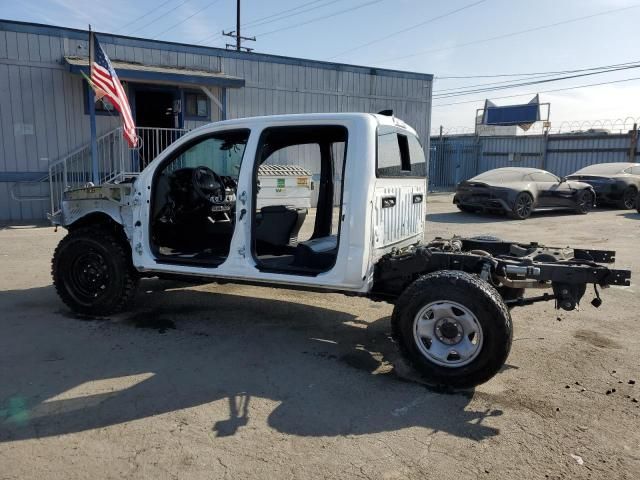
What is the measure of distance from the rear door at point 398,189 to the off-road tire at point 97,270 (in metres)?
2.56

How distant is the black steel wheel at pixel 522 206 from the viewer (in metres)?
13.4

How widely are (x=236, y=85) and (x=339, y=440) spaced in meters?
12.4

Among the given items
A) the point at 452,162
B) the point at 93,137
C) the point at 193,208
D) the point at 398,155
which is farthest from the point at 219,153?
the point at 452,162

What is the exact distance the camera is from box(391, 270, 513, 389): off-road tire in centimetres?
360

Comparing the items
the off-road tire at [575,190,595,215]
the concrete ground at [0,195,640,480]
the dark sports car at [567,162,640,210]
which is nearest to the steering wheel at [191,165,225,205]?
the concrete ground at [0,195,640,480]

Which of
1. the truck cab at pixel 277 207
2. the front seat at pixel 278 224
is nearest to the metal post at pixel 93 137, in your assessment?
the truck cab at pixel 277 207

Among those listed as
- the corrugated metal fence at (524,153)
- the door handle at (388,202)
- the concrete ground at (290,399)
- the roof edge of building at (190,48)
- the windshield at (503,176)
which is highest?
the roof edge of building at (190,48)

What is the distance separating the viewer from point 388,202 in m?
4.46

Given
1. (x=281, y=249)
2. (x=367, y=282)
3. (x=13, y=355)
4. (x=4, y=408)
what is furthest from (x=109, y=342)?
(x=367, y=282)

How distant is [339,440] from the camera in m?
3.12

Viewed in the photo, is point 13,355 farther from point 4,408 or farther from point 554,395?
point 554,395

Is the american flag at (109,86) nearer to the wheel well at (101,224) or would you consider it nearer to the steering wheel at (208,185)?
the wheel well at (101,224)

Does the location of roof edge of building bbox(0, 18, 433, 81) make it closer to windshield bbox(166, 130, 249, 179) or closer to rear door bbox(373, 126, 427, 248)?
windshield bbox(166, 130, 249, 179)

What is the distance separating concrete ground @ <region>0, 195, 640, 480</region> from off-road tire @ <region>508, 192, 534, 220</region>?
25.5 feet
